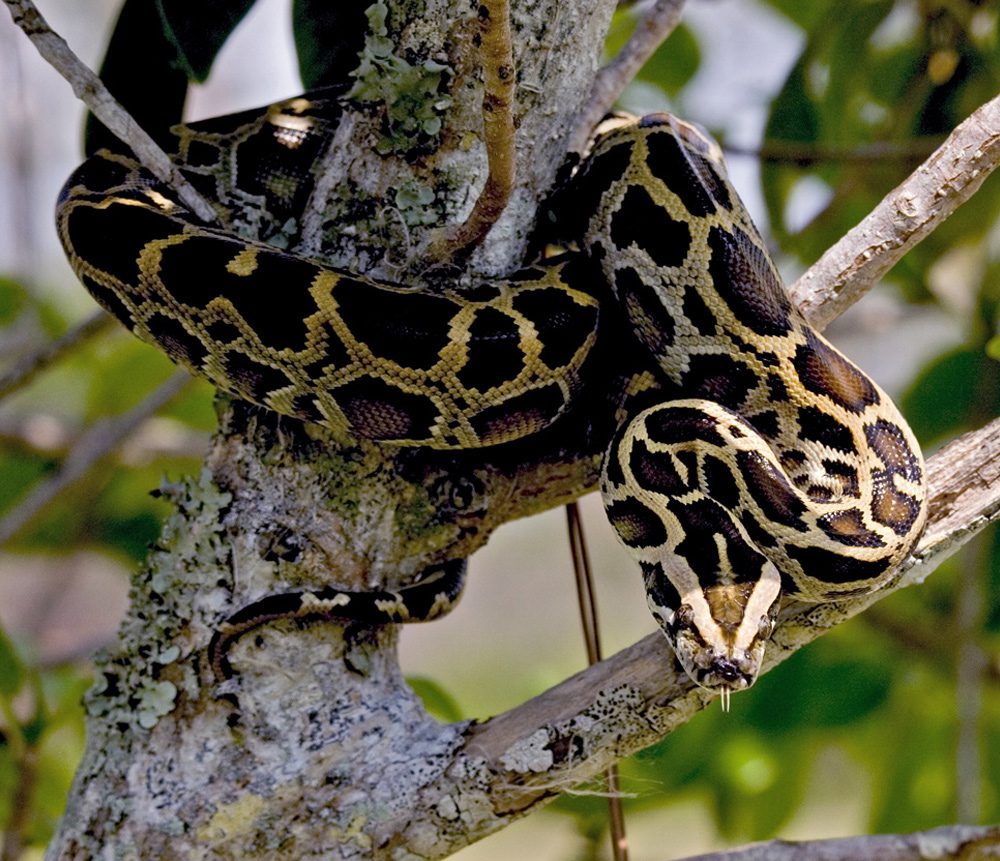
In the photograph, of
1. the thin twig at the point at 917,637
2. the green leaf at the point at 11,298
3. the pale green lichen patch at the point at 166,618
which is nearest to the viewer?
the pale green lichen patch at the point at 166,618

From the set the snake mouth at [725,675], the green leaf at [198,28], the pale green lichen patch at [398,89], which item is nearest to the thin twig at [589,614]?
the snake mouth at [725,675]

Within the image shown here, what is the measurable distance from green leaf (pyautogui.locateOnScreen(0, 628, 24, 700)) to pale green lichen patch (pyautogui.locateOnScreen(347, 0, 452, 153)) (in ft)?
6.44

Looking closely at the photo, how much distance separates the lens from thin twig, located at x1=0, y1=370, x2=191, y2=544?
4344 mm

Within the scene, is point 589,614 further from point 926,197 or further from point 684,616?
point 926,197

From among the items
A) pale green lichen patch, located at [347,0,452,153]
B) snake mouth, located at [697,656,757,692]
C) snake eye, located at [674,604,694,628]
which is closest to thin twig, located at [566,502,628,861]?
snake eye, located at [674,604,694,628]

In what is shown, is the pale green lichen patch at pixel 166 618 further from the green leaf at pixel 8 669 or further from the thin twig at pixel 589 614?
the thin twig at pixel 589 614

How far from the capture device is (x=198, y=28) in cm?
321

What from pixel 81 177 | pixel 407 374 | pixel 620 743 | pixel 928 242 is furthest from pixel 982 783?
pixel 81 177

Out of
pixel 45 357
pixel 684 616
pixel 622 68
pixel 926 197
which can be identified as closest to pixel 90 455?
pixel 45 357

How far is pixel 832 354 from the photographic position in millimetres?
3102

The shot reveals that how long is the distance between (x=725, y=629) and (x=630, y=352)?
2.98ft

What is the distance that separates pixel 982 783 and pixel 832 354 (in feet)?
7.67

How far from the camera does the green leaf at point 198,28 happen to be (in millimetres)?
3145

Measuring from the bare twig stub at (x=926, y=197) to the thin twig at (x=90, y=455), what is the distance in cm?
254
